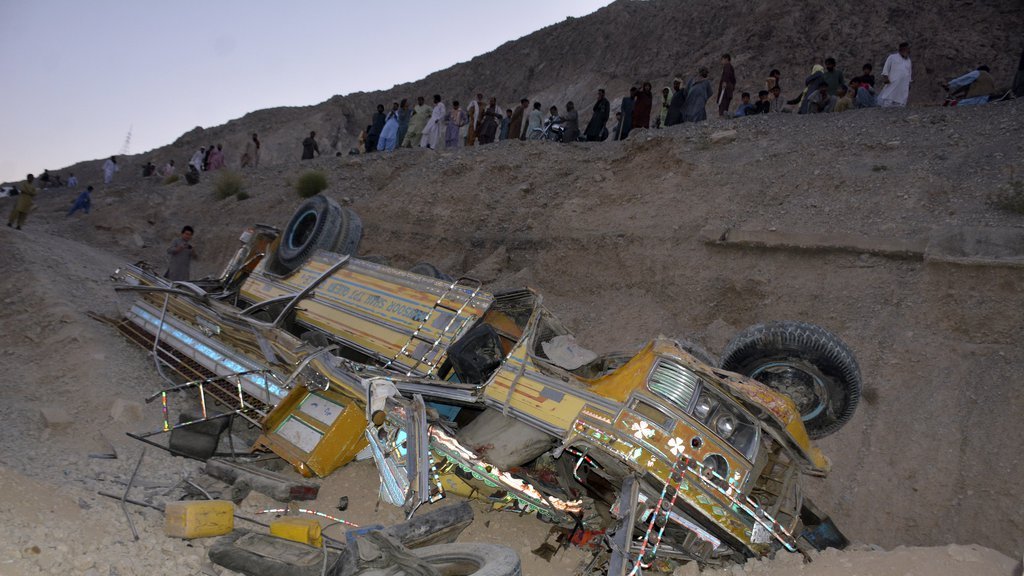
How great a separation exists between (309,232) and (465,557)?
15.9 ft

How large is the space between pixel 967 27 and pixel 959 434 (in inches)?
654

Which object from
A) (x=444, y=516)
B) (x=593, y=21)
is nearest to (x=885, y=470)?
(x=444, y=516)

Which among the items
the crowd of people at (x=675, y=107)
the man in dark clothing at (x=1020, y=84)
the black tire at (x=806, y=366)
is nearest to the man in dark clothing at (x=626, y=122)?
the crowd of people at (x=675, y=107)

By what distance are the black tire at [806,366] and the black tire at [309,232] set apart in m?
4.32

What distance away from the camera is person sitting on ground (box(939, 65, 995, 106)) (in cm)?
1150

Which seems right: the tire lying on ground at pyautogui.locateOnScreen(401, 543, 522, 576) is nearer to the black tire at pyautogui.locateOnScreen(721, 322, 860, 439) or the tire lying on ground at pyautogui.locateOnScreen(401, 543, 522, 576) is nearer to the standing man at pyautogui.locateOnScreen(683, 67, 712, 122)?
the black tire at pyautogui.locateOnScreen(721, 322, 860, 439)

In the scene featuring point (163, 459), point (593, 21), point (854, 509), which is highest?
point (593, 21)

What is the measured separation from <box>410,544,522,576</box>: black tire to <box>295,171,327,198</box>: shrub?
1258 cm

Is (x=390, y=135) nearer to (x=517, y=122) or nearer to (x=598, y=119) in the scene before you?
(x=517, y=122)

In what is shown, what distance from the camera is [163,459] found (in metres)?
5.34

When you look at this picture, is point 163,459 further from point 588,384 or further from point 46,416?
point 588,384

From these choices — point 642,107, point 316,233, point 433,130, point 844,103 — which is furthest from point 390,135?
point 316,233

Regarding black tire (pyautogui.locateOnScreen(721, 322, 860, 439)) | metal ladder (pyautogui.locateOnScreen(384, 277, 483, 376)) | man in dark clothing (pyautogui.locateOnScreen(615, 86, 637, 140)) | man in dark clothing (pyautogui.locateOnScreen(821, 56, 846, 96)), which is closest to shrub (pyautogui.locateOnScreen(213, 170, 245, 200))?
man in dark clothing (pyautogui.locateOnScreen(615, 86, 637, 140))

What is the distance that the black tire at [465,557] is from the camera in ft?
11.8
